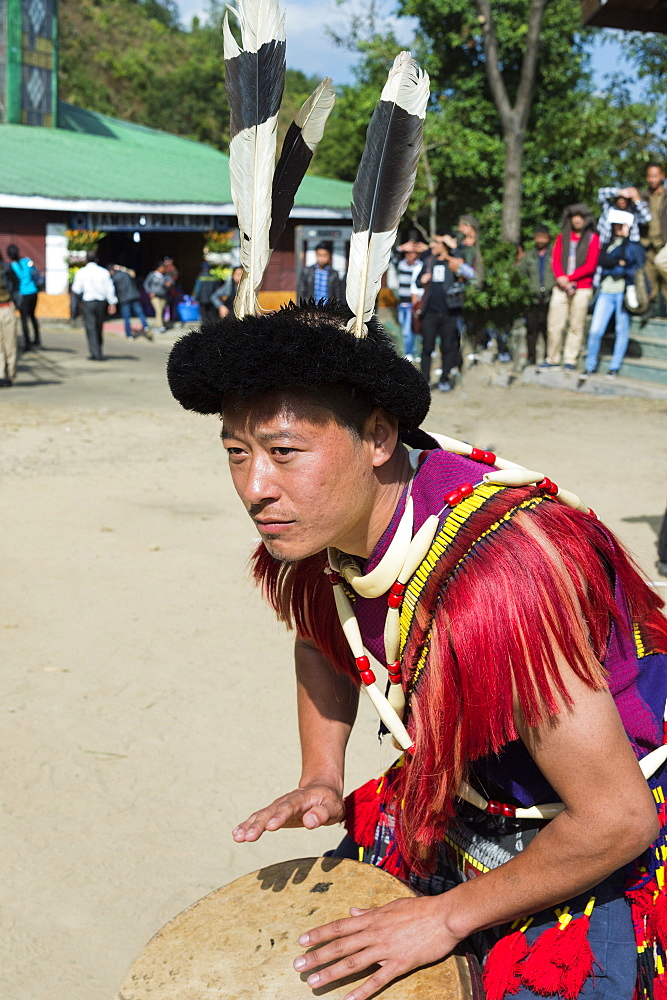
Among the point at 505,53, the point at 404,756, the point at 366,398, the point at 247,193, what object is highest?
the point at 505,53

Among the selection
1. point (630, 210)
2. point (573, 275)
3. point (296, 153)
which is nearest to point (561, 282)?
point (573, 275)

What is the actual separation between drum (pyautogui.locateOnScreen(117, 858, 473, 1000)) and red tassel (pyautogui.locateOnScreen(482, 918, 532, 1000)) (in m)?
0.13

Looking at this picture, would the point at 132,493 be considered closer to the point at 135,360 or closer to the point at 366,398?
the point at 366,398

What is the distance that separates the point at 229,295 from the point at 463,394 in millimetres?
7232

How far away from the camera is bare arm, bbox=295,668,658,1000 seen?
142 cm

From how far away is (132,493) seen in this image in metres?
7.23

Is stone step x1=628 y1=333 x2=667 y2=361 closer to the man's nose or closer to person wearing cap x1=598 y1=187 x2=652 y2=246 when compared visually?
person wearing cap x1=598 y1=187 x2=652 y2=246

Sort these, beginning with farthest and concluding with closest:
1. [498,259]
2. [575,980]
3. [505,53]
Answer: [505,53] < [498,259] < [575,980]

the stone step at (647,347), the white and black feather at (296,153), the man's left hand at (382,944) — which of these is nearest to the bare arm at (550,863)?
the man's left hand at (382,944)

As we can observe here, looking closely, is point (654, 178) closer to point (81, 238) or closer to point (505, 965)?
point (505, 965)

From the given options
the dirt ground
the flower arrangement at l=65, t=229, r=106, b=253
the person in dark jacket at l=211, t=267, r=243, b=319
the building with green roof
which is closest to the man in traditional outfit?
the dirt ground

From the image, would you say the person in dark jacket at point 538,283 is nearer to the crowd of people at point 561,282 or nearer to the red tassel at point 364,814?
the crowd of people at point 561,282

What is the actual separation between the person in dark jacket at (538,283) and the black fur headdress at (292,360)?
1182cm

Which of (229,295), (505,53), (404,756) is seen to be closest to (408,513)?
(404,756)
